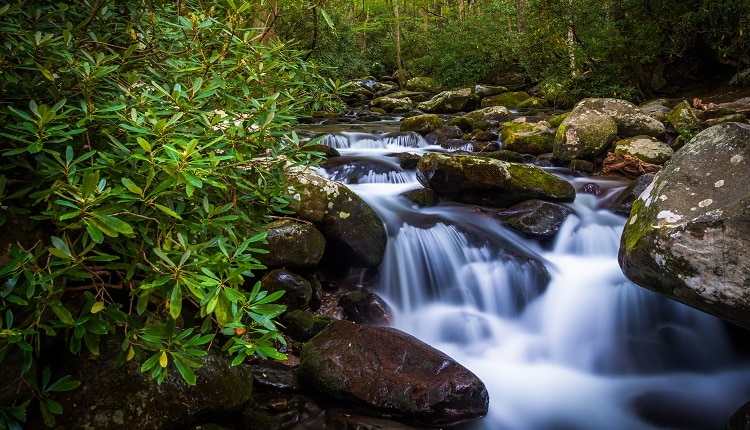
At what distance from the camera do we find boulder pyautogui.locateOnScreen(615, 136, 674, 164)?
7520 mm

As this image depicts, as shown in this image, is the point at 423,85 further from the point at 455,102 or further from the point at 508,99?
the point at 508,99

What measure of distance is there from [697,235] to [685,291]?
1.36 feet

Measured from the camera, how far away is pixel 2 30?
1761 millimetres

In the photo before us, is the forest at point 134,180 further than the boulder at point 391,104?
No

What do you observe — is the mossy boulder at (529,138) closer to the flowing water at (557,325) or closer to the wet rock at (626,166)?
the wet rock at (626,166)

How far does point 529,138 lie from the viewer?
9.19 m

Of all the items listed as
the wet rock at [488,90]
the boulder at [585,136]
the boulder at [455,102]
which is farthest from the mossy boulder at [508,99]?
the boulder at [585,136]

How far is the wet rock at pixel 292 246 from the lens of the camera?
15.5ft

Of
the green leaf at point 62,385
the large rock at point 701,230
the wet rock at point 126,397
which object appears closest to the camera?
the green leaf at point 62,385

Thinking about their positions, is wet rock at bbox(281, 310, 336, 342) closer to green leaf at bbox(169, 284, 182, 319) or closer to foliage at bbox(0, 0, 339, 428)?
foliage at bbox(0, 0, 339, 428)

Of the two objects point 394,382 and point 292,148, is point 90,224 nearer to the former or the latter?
point 292,148

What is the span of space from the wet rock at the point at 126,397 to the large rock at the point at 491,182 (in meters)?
4.51

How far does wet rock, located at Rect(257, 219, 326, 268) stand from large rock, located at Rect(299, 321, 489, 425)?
1135mm

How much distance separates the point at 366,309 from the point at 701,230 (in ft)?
9.63
